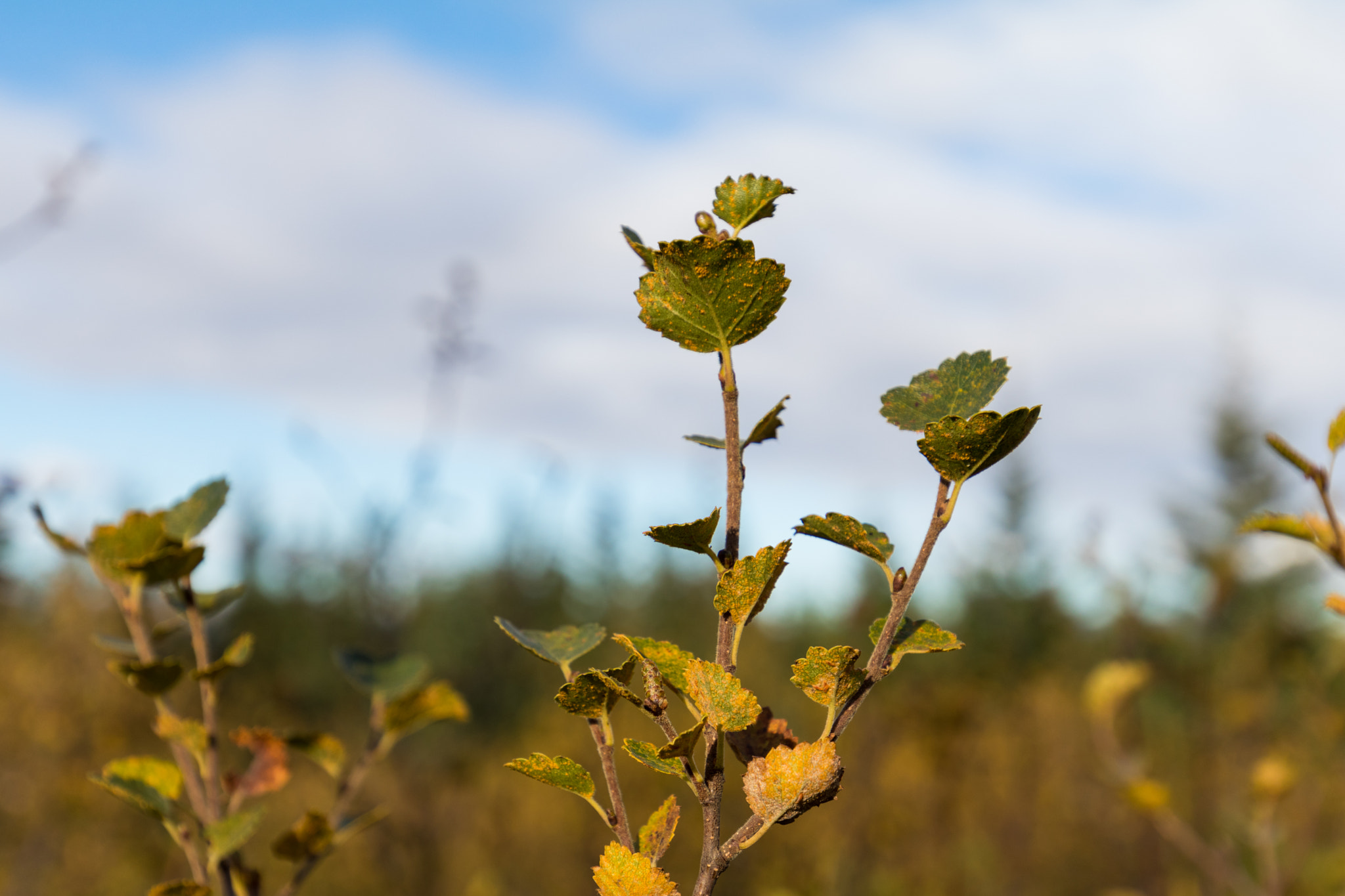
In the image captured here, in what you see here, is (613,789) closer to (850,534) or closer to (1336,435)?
(850,534)

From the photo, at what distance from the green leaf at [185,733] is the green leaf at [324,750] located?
114 millimetres

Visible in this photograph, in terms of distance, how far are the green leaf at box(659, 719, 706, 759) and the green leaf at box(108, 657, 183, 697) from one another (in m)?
0.48

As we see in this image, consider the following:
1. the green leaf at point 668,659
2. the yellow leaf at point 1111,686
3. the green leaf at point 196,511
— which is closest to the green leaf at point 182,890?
the green leaf at point 196,511

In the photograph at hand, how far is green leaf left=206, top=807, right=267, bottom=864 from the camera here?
756 mm

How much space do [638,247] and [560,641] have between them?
11.3 inches

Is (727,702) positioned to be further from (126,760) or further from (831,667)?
(126,760)

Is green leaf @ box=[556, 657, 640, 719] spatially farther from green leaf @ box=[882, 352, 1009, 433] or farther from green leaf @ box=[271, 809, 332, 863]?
green leaf @ box=[271, 809, 332, 863]

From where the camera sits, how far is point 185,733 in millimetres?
822

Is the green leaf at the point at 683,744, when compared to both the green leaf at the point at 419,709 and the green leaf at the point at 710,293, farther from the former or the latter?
the green leaf at the point at 419,709

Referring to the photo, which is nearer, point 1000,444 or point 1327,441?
point 1000,444

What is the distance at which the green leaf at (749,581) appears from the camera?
54 centimetres

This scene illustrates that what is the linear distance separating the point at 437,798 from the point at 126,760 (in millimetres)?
4438

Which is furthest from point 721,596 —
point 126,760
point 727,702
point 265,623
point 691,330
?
point 265,623

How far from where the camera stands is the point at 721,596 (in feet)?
1.78
